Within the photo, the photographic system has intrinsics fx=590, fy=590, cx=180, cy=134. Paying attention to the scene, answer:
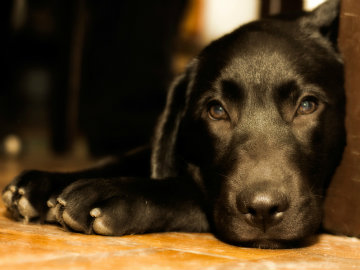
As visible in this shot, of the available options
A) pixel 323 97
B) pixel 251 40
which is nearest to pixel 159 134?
pixel 251 40

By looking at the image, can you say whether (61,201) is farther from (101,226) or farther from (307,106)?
(307,106)

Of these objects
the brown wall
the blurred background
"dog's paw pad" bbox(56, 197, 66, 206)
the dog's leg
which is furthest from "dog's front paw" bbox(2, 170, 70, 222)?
the blurred background

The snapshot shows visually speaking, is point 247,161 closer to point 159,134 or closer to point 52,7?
point 159,134

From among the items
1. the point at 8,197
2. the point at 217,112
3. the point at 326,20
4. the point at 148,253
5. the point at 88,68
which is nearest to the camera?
the point at 148,253

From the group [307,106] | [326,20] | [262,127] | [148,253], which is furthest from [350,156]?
[148,253]

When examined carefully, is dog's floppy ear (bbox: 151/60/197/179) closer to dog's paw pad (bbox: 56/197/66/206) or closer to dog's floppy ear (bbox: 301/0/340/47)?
dog's floppy ear (bbox: 301/0/340/47)

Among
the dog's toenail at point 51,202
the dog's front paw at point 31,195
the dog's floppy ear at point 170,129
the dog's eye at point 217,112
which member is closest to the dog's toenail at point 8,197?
the dog's front paw at point 31,195

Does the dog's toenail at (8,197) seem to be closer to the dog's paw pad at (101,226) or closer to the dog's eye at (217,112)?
the dog's paw pad at (101,226)
